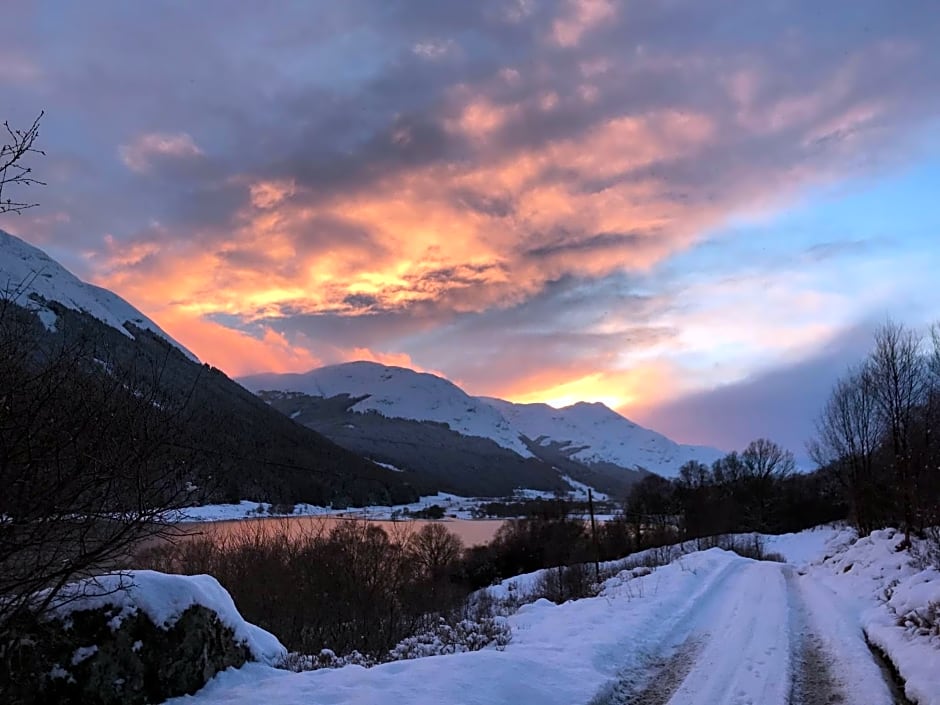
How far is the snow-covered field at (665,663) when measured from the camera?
25.3ft

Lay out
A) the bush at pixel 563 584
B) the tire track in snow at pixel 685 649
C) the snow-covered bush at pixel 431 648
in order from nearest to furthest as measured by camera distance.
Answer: the tire track in snow at pixel 685 649 < the snow-covered bush at pixel 431 648 < the bush at pixel 563 584

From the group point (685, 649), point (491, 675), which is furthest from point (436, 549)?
point (491, 675)

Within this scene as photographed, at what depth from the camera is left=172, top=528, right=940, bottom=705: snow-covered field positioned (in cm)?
771

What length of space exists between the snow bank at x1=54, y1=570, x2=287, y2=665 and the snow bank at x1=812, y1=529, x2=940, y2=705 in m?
9.10

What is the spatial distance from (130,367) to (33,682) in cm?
341

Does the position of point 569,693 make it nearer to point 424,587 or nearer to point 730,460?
point 424,587

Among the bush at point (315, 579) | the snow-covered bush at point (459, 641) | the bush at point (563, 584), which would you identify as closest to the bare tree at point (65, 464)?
the snow-covered bush at point (459, 641)

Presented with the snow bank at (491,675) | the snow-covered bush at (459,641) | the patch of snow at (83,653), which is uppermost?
the patch of snow at (83,653)

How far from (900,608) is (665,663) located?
636cm

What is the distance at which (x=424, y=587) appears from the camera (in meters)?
40.9

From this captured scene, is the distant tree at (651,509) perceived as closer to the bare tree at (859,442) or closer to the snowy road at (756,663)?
the bare tree at (859,442)

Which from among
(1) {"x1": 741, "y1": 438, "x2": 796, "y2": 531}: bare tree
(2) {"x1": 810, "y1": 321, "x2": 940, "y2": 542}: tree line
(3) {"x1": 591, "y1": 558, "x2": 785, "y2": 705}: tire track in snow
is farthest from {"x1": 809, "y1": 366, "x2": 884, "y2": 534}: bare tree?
(1) {"x1": 741, "y1": 438, "x2": 796, "y2": 531}: bare tree

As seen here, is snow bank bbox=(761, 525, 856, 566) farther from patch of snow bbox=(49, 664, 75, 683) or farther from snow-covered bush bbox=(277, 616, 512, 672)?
patch of snow bbox=(49, 664, 75, 683)

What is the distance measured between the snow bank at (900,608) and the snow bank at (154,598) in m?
9.10
